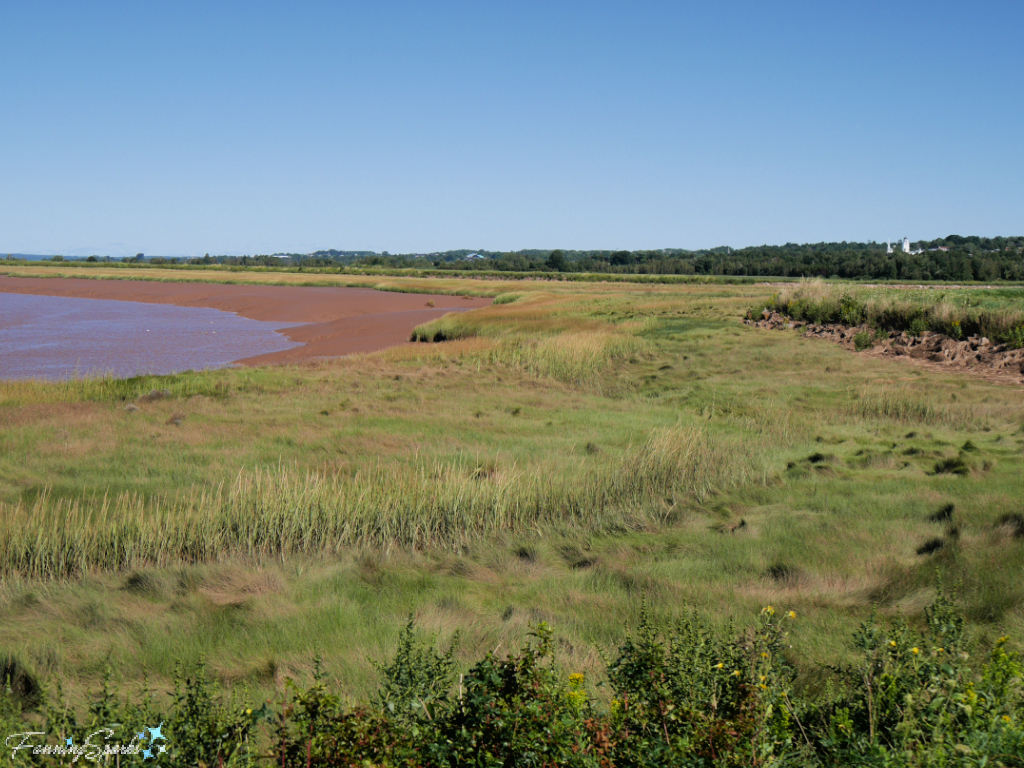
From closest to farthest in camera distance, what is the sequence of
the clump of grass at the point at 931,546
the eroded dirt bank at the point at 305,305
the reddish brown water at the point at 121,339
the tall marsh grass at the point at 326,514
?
the clump of grass at the point at 931,546, the tall marsh grass at the point at 326,514, the reddish brown water at the point at 121,339, the eroded dirt bank at the point at 305,305

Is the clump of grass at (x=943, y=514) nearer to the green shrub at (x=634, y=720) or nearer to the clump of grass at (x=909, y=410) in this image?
the green shrub at (x=634, y=720)

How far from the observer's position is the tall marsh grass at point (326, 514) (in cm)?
770

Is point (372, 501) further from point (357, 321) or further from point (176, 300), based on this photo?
point (176, 300)

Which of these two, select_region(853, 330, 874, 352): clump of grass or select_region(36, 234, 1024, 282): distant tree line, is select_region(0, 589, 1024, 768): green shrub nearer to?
select_region(853, 330, 874, 352): clump of grass

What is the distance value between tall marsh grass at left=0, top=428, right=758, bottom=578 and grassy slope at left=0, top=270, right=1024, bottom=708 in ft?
0.52

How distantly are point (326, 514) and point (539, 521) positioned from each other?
2325mm

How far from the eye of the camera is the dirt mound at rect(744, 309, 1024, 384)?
58.2 feet

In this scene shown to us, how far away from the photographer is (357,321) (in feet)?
139

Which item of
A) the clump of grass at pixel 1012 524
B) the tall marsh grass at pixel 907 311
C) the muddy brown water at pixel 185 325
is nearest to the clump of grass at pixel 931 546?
the clump of grass at pixel 1012 524

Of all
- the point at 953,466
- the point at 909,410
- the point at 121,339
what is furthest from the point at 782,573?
the point at 121,339

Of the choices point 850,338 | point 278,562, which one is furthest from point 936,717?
point 850,338

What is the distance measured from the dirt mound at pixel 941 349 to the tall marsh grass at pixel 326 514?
35.7 ft

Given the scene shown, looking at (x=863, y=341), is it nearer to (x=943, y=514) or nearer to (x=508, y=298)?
(x=943, y=514)

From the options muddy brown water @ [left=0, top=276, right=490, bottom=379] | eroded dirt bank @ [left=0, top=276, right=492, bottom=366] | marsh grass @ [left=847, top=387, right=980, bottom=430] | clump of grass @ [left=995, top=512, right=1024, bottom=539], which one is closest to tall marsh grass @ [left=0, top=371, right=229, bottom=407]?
muddy brown water @ [left=0, top=276, right=490, bottom=379]
